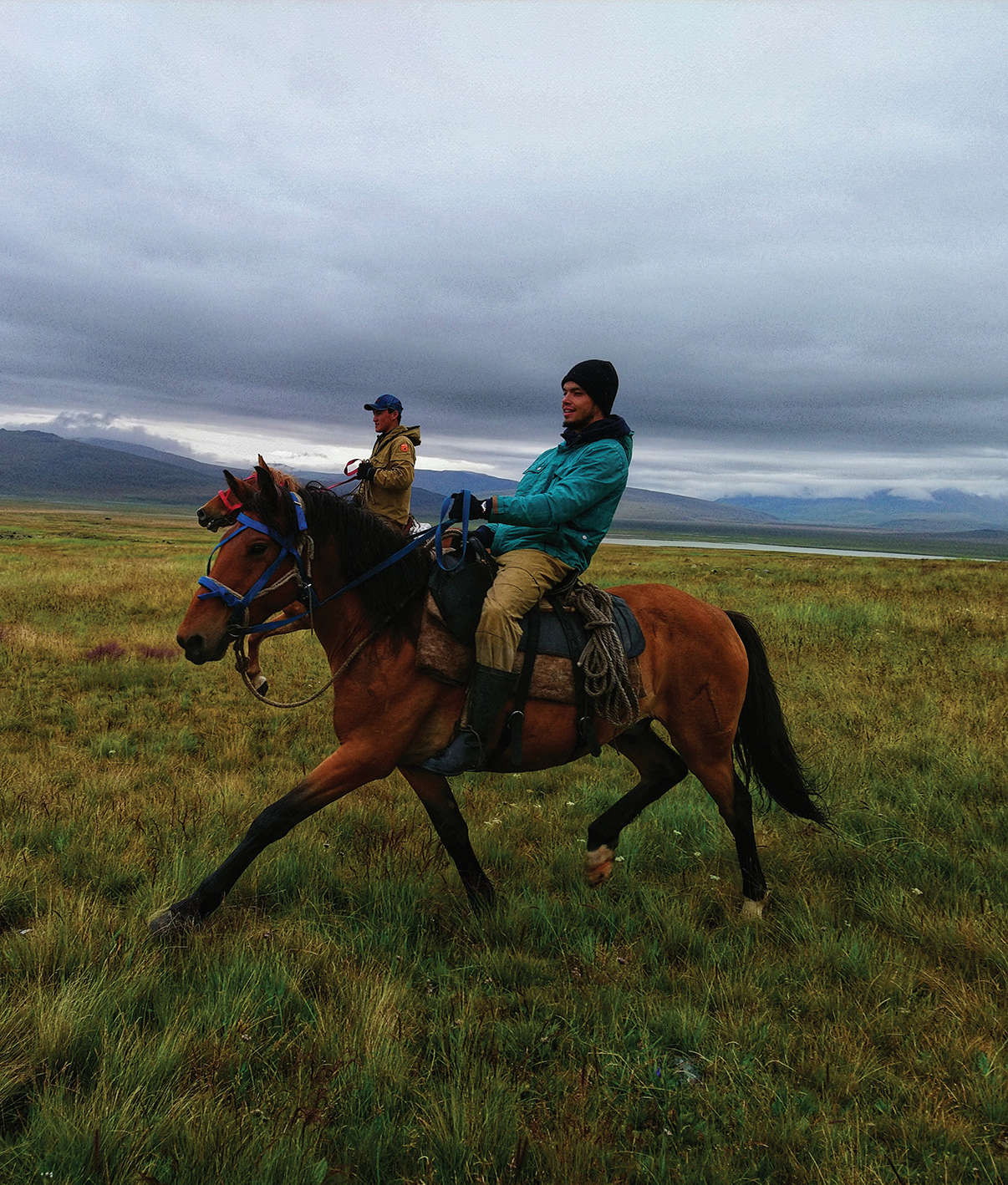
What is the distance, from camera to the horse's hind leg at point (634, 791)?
4.55 metres

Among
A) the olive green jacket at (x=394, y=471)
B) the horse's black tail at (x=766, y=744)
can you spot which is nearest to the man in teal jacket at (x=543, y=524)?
the horse's black tail at (x=766, y=744)

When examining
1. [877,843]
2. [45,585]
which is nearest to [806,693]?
[877,843]

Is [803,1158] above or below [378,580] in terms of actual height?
below

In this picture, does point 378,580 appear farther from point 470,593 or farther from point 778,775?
point 778,775

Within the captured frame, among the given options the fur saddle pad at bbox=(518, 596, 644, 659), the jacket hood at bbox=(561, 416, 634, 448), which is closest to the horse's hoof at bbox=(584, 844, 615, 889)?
the fur saddle pad at bbox=(518, 596, 644, 659)

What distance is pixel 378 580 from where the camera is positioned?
13.9ft

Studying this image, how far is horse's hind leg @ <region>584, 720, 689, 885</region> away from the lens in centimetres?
455

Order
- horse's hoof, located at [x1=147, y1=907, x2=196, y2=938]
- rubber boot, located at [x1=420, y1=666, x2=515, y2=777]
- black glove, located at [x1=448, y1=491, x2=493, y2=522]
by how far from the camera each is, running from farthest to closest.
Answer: rubber boot, located at [x1=420, y1=666, x2=515, y2=777] < black glove, located at [x1=448, y1=491, x2=493, y2=522] < horse's hoof, located at [x1=147, y1=907, x2=196, y2=938]

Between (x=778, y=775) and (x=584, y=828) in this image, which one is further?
(x=584, y=828)

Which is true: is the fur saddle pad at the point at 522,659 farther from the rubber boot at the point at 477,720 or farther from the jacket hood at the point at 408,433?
the jacket hood at the point at 408,433

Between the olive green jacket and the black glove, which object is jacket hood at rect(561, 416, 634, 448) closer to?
the black glove

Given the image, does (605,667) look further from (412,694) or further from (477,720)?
(412,694)

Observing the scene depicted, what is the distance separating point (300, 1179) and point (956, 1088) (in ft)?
8.88

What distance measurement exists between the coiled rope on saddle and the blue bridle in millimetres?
980
